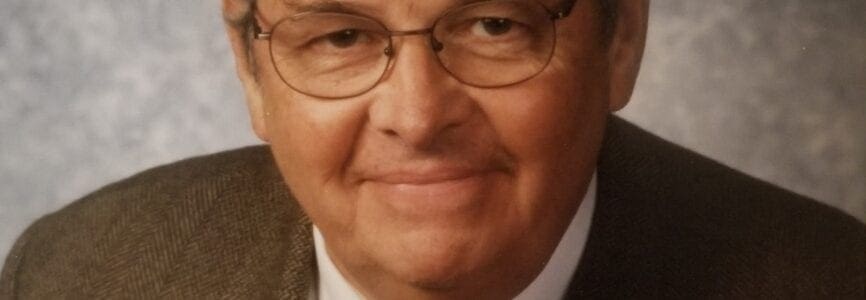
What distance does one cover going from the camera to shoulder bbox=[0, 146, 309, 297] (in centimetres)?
137

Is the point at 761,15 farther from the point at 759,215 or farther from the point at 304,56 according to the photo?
the point at 304,56

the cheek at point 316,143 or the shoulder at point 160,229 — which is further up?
the cheek at point 316,143

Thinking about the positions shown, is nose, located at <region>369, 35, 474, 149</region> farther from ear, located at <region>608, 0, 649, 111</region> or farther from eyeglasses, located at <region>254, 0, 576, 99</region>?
ear, located at <region>608, 0, 649, 111</region>

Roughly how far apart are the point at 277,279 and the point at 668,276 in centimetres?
39

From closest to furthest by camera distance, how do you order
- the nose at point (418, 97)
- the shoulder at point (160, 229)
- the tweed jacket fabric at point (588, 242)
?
1. the nose at point (418, 97)
2. the tweed jacket fabric at point (588, 242)
3. the shoulder at point (160, 229)

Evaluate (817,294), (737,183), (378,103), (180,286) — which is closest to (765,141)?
(737,183)

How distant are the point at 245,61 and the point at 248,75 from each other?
0.5 inches

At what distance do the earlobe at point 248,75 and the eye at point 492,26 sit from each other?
23cm

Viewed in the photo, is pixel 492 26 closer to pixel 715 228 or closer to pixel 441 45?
pixel 441 45

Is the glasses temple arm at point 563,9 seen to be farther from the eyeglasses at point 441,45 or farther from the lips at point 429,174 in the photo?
the lips at point 429,174

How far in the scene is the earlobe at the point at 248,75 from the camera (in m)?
1.17

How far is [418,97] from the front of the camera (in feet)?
3.27

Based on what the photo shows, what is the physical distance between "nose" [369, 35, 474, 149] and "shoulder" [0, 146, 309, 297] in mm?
363

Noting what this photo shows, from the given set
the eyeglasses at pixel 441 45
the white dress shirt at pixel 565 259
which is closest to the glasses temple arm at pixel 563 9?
the eyeglasses at pixel 441 45
